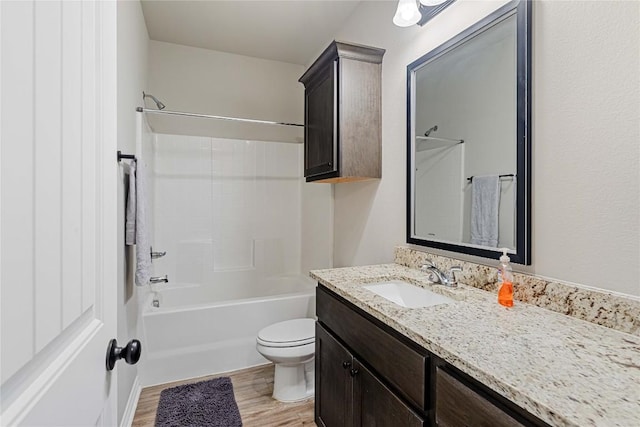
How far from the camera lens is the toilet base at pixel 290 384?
2035 mm

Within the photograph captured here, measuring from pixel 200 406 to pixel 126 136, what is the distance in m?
1.66

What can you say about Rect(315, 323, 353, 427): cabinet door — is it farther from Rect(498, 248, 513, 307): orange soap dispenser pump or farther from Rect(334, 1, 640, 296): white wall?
Rect(334, 1, 640, 296): white wall

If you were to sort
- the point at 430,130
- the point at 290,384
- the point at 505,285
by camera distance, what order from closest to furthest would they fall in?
the point at 505,285 → the point at 430,130 → the point at 290,384

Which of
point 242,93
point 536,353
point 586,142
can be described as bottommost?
point 536,353

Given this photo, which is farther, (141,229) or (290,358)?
(290,358)

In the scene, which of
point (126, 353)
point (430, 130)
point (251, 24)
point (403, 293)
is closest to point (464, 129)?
point (430, 130)

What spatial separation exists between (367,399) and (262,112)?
9.29ft

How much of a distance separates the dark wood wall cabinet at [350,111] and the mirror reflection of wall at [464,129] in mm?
330

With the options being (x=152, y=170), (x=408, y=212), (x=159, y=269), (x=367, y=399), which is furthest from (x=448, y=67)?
(x=159, y=269)

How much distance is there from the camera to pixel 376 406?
1146mm

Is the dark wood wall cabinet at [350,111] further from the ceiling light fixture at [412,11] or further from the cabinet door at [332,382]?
the cabinet door at [332,382]

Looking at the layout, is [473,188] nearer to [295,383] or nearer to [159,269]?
[295,383]

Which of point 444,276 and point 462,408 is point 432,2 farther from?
point 462,408

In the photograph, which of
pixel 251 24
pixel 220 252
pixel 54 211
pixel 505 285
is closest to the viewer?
pixel 54 211
